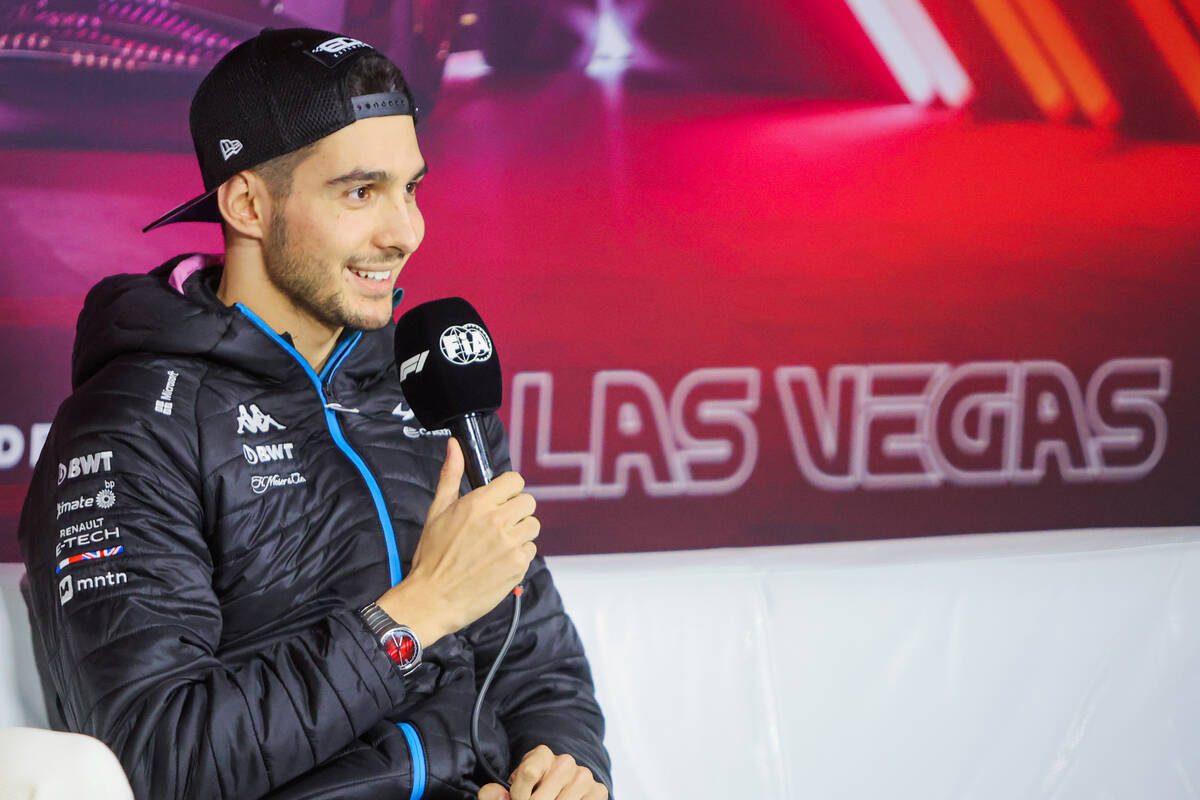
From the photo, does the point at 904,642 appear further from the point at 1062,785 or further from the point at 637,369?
the point at 637,369

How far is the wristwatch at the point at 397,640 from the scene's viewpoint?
128cm

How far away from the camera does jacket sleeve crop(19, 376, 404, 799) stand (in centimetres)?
122

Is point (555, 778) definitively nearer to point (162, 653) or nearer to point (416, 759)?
point (416, 759)

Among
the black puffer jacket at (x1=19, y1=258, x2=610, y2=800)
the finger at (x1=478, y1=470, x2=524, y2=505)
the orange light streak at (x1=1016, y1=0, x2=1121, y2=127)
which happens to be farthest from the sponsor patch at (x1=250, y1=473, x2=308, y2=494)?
the orange light streak at (x1=1016, y1=0, x2=1121, y2=127)

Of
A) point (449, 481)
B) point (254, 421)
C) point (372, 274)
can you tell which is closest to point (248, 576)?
point (254, 421)

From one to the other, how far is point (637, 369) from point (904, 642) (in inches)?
50.0

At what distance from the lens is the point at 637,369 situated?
3053 millimetres

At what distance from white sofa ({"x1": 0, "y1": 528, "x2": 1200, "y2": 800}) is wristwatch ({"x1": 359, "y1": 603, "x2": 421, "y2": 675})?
582 mm

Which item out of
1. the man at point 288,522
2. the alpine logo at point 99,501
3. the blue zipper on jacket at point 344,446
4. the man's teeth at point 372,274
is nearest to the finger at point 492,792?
the man at point 288,522

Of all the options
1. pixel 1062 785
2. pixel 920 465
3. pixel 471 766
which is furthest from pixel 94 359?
pixel 920 465

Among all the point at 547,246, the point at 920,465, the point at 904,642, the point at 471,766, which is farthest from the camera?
the point at 920,465

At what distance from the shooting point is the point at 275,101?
1514 mm

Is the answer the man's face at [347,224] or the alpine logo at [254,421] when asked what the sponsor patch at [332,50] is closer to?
the man's face at [347,224]

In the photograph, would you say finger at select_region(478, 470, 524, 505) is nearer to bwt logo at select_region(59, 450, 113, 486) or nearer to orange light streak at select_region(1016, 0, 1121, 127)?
bwt logo at select_region(59, 450, 113, 486)
